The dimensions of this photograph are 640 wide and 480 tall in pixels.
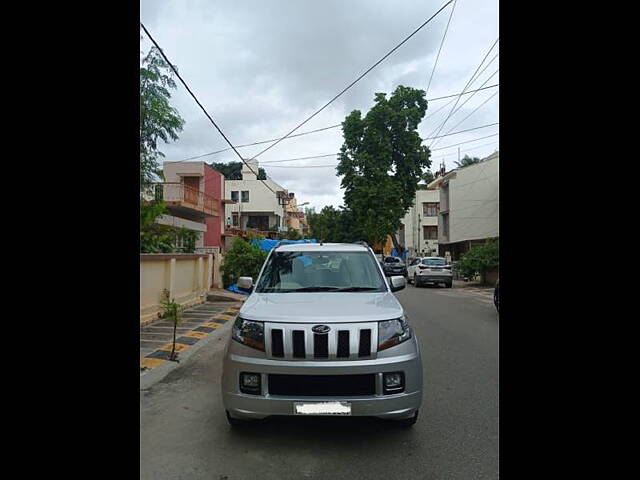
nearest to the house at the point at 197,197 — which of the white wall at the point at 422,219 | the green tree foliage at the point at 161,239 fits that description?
the green tree foliage at the point at 161,239

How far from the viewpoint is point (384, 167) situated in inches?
1236

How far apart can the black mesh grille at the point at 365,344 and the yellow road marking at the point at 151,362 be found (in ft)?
12.1

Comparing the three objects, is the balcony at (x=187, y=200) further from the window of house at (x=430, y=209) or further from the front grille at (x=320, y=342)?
the window of house at (x=430, y=209)

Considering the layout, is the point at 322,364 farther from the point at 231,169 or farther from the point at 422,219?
the point at 231,169

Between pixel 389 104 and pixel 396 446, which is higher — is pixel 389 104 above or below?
above

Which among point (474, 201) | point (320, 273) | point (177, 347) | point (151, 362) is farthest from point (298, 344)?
point (474, 201)

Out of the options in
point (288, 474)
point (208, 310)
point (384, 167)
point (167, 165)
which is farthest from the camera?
point (384, 167)

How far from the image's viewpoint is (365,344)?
312 cm

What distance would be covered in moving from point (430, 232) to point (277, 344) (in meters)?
45.8

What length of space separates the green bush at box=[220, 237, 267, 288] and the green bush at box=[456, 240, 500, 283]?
10.7 meters
